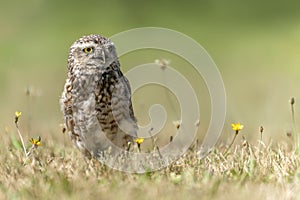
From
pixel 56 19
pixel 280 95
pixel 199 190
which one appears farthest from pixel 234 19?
pixel 199 190

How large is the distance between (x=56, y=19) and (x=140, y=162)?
13.3m

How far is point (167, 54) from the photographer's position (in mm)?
16797

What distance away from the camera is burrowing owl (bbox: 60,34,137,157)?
606cm

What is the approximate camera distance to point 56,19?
18.2 m

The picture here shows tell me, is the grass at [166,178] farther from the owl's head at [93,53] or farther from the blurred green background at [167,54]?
the blurred green background at [167,54]

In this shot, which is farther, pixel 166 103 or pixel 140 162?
pixel 166 103

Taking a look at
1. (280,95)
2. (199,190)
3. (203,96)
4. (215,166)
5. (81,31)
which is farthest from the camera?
(81,31)

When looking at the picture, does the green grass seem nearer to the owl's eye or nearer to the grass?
the grass

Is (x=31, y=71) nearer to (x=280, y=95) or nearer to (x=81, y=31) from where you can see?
(x=81, y=31)

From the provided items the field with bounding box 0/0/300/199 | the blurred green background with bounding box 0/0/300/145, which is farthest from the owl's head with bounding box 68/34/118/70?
the blurred green background with bounding box 0/0/300/145

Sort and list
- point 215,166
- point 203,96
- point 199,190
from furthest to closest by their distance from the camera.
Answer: point 203,96 → point 215,166 → point 199,190

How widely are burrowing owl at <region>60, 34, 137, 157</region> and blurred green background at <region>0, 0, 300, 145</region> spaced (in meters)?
3.64

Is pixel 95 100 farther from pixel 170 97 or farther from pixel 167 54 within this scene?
pixel 167 54

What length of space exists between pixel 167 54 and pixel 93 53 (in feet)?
35.3
